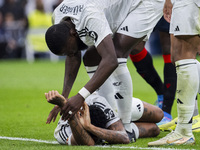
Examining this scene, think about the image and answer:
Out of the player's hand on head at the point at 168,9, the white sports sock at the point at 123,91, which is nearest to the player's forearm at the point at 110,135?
the white sports sock at the point at 123,91

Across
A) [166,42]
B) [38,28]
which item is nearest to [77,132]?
[166,42]

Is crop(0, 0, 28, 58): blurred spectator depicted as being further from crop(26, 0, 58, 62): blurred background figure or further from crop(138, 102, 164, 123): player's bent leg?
crop(138, 102, 164, 123): player's bent leg

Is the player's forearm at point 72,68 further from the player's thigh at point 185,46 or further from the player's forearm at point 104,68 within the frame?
the player's thigh at point 185,46

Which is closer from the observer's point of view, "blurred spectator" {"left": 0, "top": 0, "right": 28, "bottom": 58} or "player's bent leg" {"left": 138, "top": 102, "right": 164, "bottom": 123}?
"player's bent leg" {"left": 138, "top": 102, "right": 164, "bottom": 123}

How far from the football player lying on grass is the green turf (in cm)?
11

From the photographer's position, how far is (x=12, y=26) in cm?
1838

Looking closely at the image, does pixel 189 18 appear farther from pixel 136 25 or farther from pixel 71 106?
pixel 71 106

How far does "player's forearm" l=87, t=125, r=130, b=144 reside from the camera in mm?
4180

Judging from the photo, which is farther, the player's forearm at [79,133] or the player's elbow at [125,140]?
the player's elbow at [125,140]

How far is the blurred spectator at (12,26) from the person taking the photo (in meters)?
18.1

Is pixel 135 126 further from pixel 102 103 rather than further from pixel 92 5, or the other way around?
pixel 92 5

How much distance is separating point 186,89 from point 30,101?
14.4ft

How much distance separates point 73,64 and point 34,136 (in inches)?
33.0

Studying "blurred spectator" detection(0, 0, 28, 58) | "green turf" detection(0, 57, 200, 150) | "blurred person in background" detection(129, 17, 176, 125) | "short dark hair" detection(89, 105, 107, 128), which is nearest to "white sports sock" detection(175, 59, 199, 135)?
"green turf" detection(0, 57, 200, 150)
